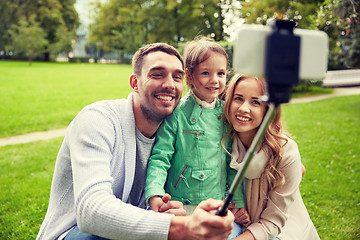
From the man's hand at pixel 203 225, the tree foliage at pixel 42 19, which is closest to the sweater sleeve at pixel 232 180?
the man's hand at pixel 203 225

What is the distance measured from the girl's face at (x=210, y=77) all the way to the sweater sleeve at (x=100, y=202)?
801mm

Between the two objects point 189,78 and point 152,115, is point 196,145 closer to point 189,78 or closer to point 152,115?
point 152,115

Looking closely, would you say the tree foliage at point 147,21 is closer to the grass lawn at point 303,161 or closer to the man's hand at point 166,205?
the grass lawn at point 303,161

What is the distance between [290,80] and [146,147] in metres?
1.48

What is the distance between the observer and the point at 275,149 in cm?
207

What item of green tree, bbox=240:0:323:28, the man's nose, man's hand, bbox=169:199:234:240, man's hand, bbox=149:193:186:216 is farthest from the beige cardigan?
green tree, bbox=240:0:323:28

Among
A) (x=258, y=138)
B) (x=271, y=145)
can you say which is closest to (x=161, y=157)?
(x=271, y=145)

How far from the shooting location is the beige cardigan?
208cm

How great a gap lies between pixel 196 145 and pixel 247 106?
1.44 ft

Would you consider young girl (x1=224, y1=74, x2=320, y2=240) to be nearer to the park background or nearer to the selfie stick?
the park background

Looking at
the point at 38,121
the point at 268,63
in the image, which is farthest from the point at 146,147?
the point at 38,121

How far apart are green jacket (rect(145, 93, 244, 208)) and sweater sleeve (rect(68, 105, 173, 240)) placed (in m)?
0.39

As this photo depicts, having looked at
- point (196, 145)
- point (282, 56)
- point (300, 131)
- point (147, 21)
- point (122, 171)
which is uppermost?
point (147, 21)

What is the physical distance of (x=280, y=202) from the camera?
209 cm
